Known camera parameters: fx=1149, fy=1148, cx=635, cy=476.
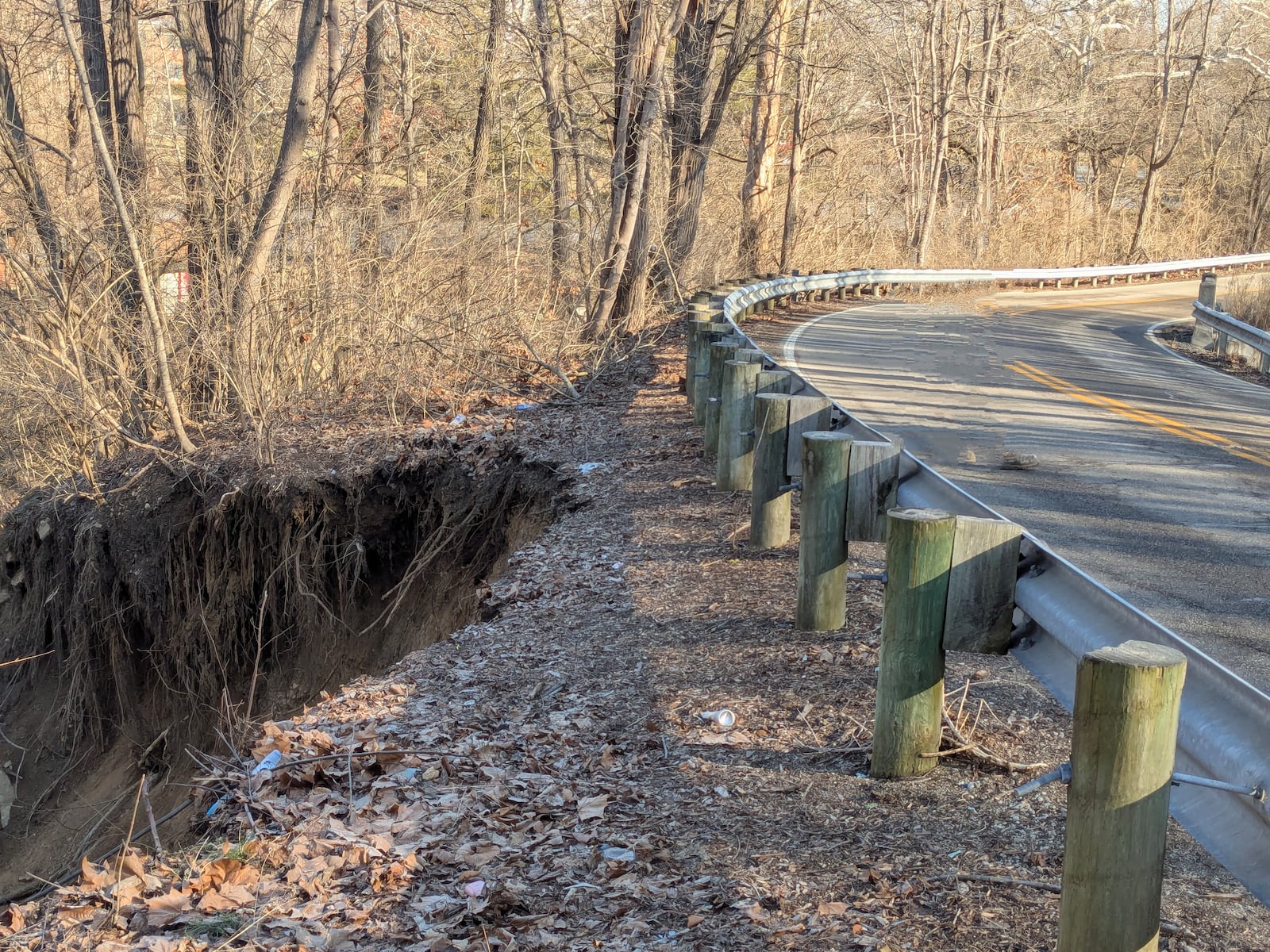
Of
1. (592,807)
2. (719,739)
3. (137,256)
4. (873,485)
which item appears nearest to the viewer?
(592,807)

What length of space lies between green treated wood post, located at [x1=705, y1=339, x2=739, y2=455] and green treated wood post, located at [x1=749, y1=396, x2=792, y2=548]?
142cm

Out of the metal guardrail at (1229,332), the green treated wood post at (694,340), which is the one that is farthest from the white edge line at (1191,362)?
the green treated wood post at (694,340)

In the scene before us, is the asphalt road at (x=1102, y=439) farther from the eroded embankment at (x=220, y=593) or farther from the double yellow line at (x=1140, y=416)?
the eroded embankment at (x=220, y=593)

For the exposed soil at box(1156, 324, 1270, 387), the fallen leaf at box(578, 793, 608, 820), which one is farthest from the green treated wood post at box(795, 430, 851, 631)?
the exposed soil at box(1156, 324, 1270, 387)

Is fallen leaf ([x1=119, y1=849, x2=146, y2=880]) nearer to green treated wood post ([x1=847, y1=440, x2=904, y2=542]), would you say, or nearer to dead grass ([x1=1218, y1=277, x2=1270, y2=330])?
green treated wood post ([x1=847, y1=440, x2=904, y2=542])

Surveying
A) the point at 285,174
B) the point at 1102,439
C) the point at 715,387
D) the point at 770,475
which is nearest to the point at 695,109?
the point at 285,174

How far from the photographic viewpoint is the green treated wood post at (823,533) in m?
5.12

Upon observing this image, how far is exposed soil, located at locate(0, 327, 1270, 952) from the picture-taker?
11.4 ft

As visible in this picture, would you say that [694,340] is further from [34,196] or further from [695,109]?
[695,109]

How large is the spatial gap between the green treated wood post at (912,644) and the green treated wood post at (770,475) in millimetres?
2484

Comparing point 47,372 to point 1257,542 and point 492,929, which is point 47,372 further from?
point 1257,542

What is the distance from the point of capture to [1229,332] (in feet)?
57.4

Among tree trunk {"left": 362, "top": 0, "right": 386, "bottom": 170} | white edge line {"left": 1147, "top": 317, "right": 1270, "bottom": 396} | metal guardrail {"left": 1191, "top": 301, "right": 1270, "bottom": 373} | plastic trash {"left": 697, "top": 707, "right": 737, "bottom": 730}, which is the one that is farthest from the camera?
metal guardrail {"left": 1191, "top": 301, "right": 1270, "bottom": 373}

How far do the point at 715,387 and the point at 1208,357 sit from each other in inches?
502
